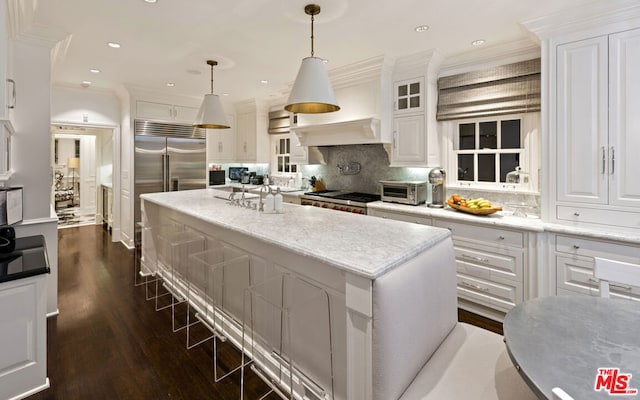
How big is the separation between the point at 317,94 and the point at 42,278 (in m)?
2.04

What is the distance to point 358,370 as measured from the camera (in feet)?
4.33

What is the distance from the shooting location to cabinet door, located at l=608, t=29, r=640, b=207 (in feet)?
Result: 7.48

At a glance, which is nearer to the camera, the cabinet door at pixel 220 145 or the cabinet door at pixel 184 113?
the cabinet door at pixel 184 113

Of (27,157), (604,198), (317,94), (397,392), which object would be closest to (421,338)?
(397,392)

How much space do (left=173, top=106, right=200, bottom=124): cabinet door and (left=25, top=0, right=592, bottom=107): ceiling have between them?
1318mm

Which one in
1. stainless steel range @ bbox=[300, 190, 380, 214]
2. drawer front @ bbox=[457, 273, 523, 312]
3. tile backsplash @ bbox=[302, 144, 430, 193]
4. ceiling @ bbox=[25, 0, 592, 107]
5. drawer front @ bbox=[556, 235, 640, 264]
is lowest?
drawer front @ bbox=[457, 273, 523, 312]

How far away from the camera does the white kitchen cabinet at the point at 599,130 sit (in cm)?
230

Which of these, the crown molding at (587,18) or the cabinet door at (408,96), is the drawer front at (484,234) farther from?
the crown molding at (587,18)

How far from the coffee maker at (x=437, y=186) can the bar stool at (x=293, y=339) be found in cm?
229

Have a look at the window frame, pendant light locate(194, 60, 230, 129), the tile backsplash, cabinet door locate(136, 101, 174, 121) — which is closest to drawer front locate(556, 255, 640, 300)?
the window frame

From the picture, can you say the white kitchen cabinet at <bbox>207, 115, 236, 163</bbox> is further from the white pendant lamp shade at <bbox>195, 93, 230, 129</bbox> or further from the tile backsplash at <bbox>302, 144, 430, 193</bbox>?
the white pendant lamp shade at <bbox>195, 93, 230, 129</bbox>

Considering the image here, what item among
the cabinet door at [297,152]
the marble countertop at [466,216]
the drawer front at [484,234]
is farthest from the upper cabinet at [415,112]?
the cabinet door at [297,152]

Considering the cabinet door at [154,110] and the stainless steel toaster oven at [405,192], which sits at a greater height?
the cabinet door at [154,110]

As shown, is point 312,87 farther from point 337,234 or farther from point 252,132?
point 252,132
